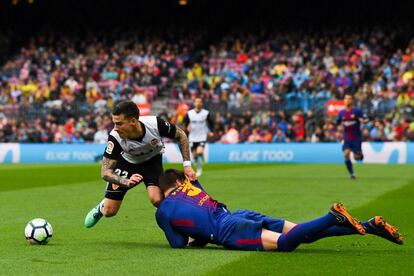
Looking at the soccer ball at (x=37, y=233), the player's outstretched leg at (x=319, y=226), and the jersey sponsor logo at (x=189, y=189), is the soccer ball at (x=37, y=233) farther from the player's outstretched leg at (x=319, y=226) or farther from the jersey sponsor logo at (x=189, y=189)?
the player's outstretched leg at (x=319, y=226)

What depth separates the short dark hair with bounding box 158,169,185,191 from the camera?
9.98 meters

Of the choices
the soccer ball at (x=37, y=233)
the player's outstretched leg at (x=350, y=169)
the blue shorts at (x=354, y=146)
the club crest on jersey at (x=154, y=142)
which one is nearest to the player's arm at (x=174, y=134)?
the club crest on jersey at (x=154, y=142)

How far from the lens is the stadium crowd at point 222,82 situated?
3738 cm

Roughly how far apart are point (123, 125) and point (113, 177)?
23.7 inches

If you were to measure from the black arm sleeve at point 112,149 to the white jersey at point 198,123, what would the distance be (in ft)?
52.0

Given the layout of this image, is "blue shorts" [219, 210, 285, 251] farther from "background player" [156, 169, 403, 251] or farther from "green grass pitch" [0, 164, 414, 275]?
"green grass pitch" [0, 164, 414, 275]

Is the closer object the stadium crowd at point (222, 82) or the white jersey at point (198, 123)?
the white jersey at point (198, 123)

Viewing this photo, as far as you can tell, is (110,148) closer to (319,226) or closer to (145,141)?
(145,141)

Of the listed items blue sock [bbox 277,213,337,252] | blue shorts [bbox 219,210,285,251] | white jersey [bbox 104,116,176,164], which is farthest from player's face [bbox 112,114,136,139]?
blue sock [bbox 277,213,337,252]

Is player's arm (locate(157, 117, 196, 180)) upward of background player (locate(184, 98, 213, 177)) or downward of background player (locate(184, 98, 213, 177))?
upward

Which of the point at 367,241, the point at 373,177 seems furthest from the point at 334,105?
the point at 367,241

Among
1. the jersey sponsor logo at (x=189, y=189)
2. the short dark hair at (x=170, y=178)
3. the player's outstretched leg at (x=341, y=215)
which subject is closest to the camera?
the player's outstretched leg at (x=341, y=215)

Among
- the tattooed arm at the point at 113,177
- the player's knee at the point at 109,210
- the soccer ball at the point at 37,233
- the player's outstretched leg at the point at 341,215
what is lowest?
the soccer ball at the point at 37,233

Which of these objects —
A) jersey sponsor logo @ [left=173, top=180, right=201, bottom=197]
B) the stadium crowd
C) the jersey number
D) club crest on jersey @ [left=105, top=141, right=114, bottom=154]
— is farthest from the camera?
the stadium crowd
